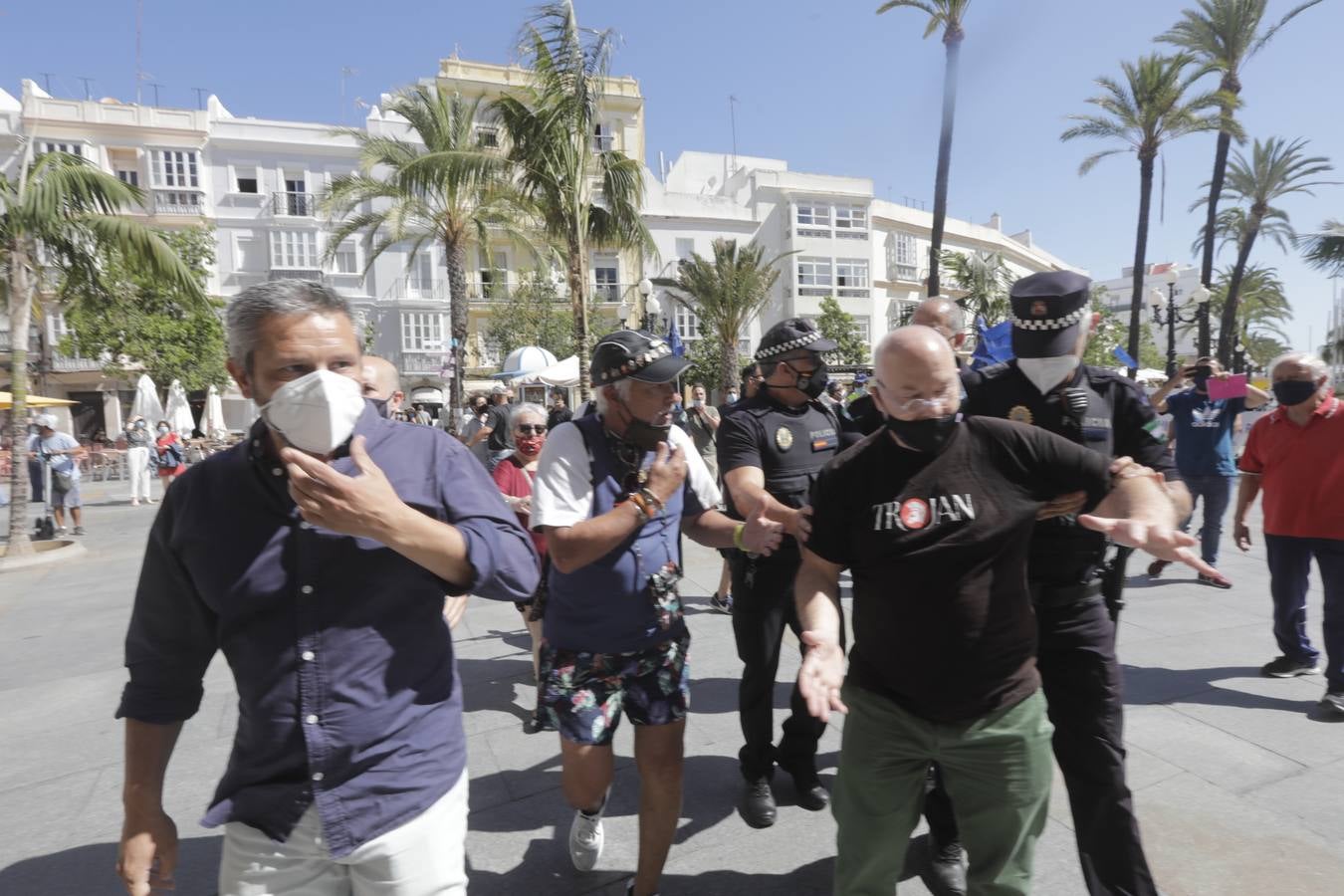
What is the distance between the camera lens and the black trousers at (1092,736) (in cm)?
222

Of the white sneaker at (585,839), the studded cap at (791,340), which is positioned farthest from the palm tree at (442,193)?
the white sneaker at (585,839)

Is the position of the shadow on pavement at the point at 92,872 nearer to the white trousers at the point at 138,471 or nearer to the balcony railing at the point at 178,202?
the white trousers at the point at 138,471

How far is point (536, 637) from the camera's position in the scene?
400 cm

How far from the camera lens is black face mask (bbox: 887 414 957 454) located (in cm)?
192

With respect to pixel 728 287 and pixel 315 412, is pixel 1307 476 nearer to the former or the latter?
pixel 315 412

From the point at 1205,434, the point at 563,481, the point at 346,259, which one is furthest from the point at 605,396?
the point at 346,259

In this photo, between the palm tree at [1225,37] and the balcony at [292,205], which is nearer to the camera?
the palm tree at [1225,37]

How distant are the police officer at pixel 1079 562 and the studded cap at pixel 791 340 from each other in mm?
807

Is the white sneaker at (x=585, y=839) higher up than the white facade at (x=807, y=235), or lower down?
lower down

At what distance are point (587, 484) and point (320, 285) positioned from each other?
42.4 inches

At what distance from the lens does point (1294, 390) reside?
13.8 ft

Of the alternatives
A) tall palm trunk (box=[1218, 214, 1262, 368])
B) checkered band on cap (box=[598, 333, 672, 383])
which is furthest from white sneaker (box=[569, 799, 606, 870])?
tall palm trunk (box=[1218, 214, 1262, 368])

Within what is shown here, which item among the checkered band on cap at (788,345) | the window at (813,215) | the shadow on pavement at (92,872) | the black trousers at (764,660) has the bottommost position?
the shadow on pavement at (92,872)

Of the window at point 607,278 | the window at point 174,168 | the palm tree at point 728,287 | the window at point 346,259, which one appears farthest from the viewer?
the window at point 607,278
